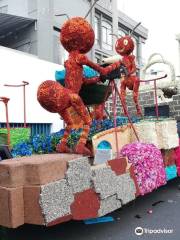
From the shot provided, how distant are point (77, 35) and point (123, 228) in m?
2.26

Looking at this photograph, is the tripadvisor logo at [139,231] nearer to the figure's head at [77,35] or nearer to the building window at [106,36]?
the figure's head at [77,35]

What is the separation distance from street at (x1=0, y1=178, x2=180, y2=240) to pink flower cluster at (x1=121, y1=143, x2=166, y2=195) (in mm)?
394

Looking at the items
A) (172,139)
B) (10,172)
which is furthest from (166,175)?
(10,172)

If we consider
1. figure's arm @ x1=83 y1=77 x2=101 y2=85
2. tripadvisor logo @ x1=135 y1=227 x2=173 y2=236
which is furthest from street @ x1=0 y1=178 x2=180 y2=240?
figure's arm @ x1=83 y1=77 x2=101 y2=85

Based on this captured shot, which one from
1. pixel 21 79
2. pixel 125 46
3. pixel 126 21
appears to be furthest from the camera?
pixel 126 21

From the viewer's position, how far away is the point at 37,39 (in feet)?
45.3

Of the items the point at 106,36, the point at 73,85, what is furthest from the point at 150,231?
the point at 106,36

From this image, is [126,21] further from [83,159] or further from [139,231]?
[83,159]

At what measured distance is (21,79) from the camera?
30.4 ft

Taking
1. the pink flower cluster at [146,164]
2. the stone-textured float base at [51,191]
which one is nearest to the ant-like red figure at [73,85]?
the pink flower cluster at [146,164]

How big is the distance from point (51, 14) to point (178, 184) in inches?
394

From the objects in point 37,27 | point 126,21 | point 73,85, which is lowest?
point 73,85

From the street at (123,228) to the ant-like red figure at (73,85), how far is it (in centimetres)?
83

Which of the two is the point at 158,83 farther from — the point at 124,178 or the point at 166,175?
the point at 124,178
